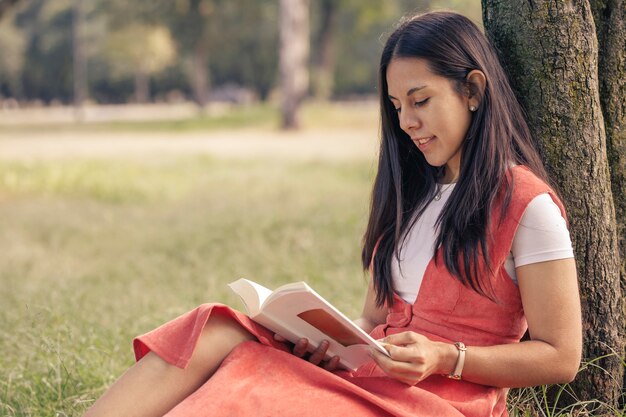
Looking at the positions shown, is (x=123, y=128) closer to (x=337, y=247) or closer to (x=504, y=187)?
(x=337, y=247)

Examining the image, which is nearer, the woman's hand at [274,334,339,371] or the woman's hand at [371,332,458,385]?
the woman's hand at [371,332,458,385]

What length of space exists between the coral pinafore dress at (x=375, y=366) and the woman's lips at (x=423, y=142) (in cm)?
22

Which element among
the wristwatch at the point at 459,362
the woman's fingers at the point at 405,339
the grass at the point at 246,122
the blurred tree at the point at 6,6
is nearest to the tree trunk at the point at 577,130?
the wristwatch at the point at 459,362

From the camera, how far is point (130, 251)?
718cm

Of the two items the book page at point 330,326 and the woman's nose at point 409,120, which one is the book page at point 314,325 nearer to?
the book page at point 330,326

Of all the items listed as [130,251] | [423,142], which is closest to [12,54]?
[130,251]

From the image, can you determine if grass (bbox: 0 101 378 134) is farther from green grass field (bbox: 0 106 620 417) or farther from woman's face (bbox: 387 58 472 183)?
woman's face (bbox: 387 58 472 183)

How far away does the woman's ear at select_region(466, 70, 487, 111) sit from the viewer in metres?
2.26

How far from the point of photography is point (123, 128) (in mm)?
25703

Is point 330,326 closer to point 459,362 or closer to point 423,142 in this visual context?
point 459,362

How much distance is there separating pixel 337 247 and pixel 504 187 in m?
4.59

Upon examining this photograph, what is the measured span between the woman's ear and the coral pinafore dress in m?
0.20

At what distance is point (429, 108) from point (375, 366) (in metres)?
0.66

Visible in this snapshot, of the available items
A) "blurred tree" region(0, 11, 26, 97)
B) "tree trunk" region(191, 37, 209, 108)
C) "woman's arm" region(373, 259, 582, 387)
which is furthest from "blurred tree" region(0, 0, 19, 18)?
"blurred tree" region(0, 11, 26, 97)
